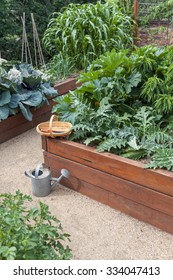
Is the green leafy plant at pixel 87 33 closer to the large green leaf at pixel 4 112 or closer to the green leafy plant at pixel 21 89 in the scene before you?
the green leafy plant at pixel 21 89

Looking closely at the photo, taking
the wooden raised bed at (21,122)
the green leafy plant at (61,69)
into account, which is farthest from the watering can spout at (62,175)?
the green leafy plant at (61,69)

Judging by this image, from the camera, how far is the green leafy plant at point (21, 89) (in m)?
3.16

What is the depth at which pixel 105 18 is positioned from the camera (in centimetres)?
433

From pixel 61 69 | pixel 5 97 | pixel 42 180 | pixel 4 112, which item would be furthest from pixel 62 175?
pixel 61 69

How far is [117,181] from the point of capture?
2062mm

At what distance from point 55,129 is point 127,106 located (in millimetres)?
625

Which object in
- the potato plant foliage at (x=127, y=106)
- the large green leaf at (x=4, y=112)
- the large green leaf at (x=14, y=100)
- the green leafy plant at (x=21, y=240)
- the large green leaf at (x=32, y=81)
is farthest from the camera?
the large green leaf at (x=32, y=81)

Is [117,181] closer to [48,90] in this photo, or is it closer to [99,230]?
[99,230]

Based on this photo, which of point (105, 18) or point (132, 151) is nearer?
point (132, 151)

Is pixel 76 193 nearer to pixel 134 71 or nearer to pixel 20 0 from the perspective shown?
pixel 134 71

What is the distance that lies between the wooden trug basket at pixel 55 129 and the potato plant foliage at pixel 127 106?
6 cm

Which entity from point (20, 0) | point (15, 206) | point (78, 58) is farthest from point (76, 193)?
point (20, 0)
